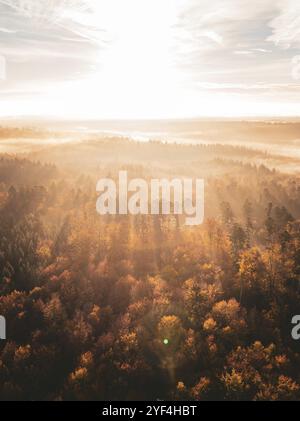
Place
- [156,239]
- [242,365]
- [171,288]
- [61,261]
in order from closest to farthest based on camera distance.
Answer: [242,365]
[171,288]
[61,261]
[156,239]

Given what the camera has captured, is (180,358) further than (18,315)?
No

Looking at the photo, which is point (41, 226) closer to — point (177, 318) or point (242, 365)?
point (177, 318)
